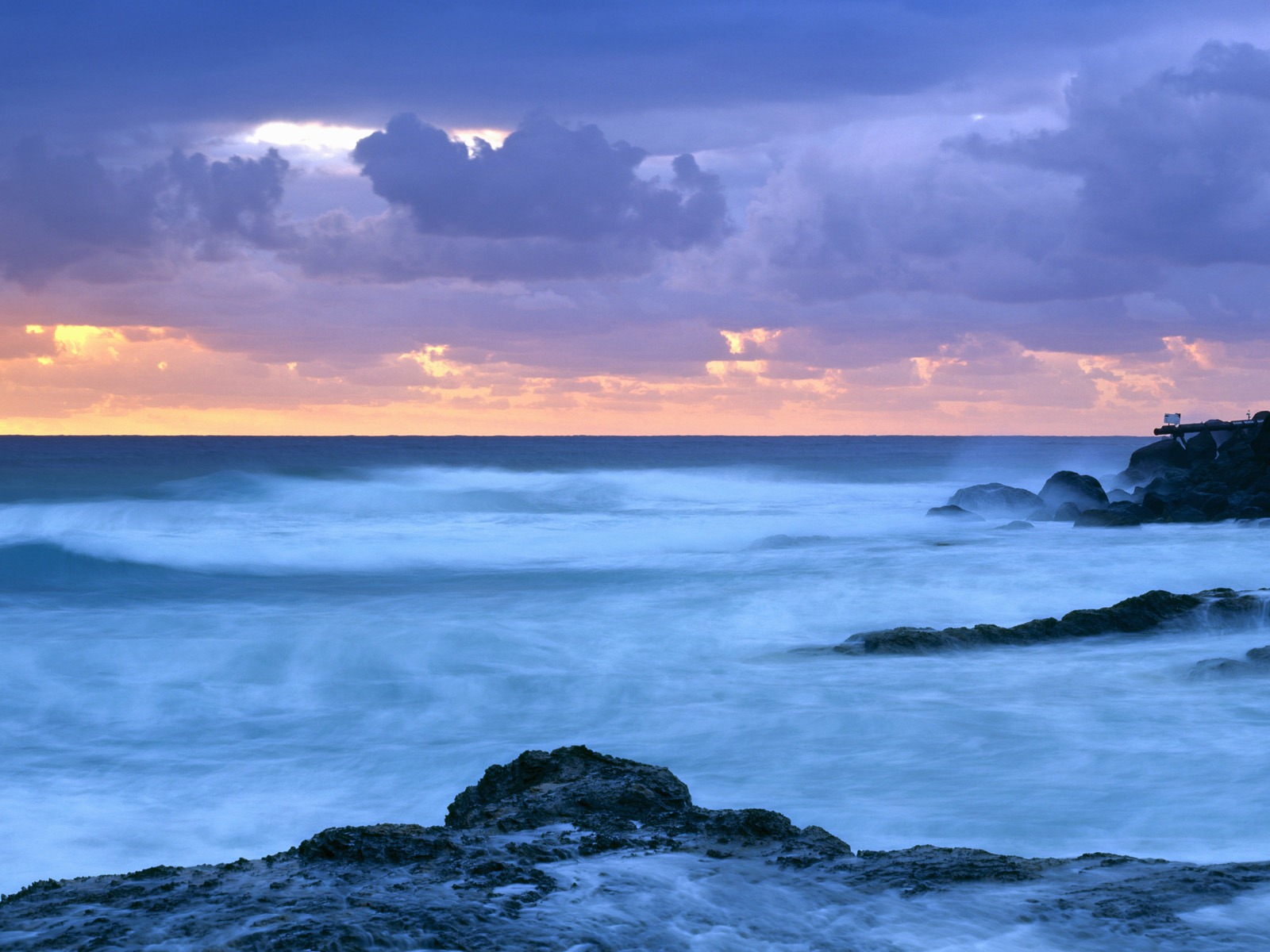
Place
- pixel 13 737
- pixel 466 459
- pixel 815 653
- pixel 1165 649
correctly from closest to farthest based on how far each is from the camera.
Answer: pixel 13 737 < pixel 1165 649 < pixel 815 653 < pixel 466 459

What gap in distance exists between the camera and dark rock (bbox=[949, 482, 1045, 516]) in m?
26.0

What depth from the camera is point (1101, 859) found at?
13.5 ft

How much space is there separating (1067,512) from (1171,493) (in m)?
2.57

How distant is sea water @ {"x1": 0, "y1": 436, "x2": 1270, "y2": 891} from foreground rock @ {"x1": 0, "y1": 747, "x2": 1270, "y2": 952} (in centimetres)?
203

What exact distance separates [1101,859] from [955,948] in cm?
109

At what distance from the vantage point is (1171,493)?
24.2 meters

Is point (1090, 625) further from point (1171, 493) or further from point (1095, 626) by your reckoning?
point (1171, 493)

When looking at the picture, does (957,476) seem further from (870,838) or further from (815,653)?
(870,838)

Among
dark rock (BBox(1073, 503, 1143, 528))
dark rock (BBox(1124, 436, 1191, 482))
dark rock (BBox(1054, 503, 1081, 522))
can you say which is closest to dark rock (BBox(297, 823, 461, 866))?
dark rock (BBox(1073, 503, 1143, 528))

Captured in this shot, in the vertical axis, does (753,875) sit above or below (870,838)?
above

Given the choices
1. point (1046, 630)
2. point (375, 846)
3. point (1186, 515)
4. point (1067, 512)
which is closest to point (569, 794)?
point (375, 846)

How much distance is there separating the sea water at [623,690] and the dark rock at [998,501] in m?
3.11

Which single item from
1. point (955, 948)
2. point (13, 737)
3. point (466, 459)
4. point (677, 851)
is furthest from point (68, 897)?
point (466, 459)

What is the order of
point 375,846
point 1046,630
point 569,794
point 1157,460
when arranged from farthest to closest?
1. point 1157,460
2. point 1046,630
3. point 569,794
4. point 375,846
